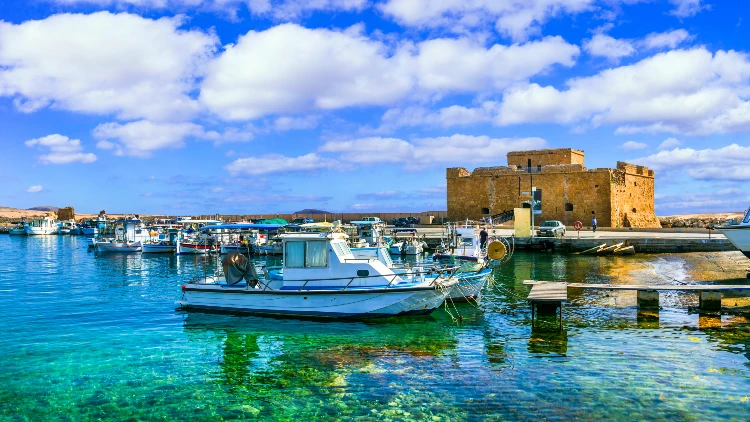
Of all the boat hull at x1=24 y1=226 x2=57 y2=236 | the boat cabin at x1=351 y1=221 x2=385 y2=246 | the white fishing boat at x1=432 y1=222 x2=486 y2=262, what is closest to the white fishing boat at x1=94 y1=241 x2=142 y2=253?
the boat cabin at x1=351 y1=221 x2=385 y2=246

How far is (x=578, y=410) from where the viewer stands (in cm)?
876

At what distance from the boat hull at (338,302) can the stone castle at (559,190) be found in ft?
103

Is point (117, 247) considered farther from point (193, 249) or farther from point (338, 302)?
point (338, 302)

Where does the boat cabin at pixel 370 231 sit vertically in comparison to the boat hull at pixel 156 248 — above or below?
above

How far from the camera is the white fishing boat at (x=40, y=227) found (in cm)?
7662

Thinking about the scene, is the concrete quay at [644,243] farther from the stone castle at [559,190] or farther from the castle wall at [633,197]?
the castle wall at [633,197]

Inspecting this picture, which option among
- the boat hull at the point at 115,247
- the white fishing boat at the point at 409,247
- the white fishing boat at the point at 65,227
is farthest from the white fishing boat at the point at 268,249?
the white fishing boat at the point at 65,227

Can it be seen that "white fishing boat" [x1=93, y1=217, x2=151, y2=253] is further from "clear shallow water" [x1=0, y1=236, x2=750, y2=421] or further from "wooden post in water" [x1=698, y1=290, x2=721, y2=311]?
"wooden post in water" [x1=698, y1=290, x2=721, y2=311]

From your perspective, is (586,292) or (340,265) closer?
(340,265)

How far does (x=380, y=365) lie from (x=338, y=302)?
4082 mm

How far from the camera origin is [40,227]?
7750cm

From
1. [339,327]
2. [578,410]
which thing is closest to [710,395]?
[578,410]

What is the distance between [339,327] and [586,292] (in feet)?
30.6

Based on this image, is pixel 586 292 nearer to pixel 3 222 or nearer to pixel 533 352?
pixel 533 352
